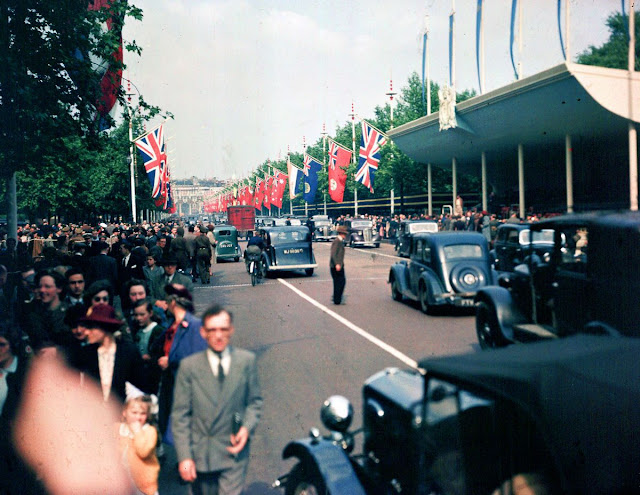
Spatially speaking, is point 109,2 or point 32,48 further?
point 109,2

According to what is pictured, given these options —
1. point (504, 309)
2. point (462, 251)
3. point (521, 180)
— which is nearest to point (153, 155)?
point (521, 180)

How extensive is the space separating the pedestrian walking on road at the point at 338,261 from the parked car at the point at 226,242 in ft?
56.0

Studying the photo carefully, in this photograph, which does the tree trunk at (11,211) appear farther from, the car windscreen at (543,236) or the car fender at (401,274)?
the car windscreen at (543,236)

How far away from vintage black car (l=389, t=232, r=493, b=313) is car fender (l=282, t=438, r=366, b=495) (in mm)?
9867

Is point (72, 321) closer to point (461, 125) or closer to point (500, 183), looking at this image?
point (461, 125)

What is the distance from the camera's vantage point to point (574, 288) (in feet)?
25.3

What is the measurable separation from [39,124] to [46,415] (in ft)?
33.8

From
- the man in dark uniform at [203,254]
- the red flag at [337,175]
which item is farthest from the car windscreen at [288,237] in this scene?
the red flag at [337,175]

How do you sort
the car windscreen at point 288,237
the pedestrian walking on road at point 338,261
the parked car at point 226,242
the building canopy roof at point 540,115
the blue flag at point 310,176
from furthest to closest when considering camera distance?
the blue flag at point 310,176
the parked car at point 226,242
the building canopy roof at point 540,115
the car windscreen at point 288,237
the pedestrian walking on road at point 338,261

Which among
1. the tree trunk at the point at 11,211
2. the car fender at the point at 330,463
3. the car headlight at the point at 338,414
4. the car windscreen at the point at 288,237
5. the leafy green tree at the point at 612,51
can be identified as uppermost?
the leafy green tree at the point at 612,51

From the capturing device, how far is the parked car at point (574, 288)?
6.82 metres

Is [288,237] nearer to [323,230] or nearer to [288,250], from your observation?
[288,250]

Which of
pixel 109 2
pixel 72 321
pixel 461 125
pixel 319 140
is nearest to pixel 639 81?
pixel 461 125

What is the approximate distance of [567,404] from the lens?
8.20 feet
